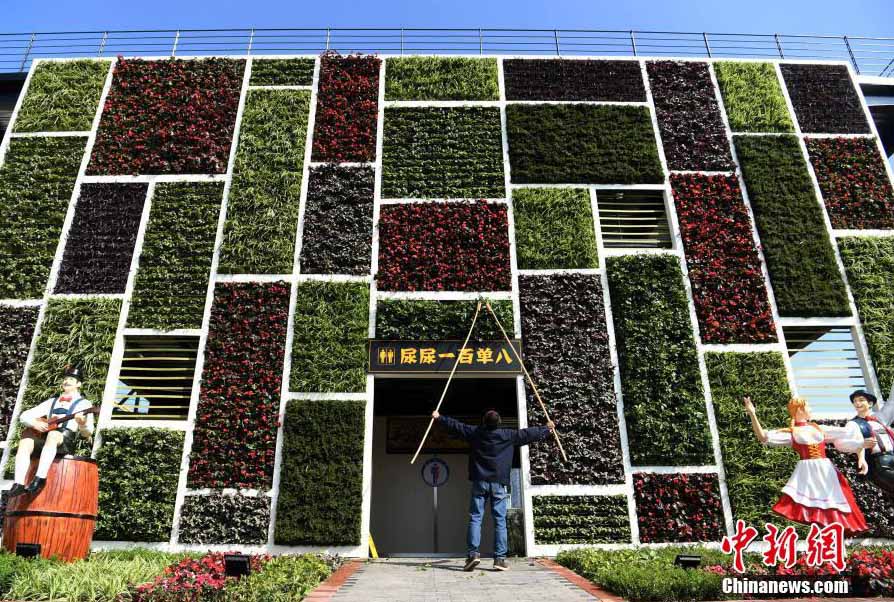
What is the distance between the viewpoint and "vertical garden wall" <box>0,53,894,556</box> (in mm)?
10383

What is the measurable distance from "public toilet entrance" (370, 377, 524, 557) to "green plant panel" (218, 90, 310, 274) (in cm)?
500

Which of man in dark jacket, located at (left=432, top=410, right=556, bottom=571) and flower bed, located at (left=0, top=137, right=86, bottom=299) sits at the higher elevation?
flower bed, located at (left=0, top=137, right=86, bottom=299)

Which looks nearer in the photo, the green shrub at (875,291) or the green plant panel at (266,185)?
the green shrub at (875,291)

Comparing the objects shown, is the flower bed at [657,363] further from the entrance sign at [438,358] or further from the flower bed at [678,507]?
the entrance sign at [438,358]

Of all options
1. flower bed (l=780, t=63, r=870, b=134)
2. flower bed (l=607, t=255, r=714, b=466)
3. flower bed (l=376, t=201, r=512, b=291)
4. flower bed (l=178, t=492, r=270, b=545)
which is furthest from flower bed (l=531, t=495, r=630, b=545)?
flower bed (l=780, t=63, r=870, b=134)

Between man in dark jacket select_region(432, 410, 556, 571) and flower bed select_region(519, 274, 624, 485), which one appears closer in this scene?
man in dark jacket select_region(432, 410, 556, 571)

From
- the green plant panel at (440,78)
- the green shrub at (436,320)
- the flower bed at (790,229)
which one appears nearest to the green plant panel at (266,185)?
the green plant panel at (440,78)

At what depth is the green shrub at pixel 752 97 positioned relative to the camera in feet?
44.9

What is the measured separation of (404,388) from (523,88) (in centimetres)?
772

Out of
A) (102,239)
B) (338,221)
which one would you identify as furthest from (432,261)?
(102,239)

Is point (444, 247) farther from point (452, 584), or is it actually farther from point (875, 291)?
point (875, 291)

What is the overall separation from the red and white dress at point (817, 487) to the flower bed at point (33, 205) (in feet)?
44.3

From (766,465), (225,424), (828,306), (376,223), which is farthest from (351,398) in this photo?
(828,306)

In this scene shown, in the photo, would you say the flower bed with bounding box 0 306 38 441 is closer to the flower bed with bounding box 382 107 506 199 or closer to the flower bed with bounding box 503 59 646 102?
the flower bed with bounding box 382 107 506 199
